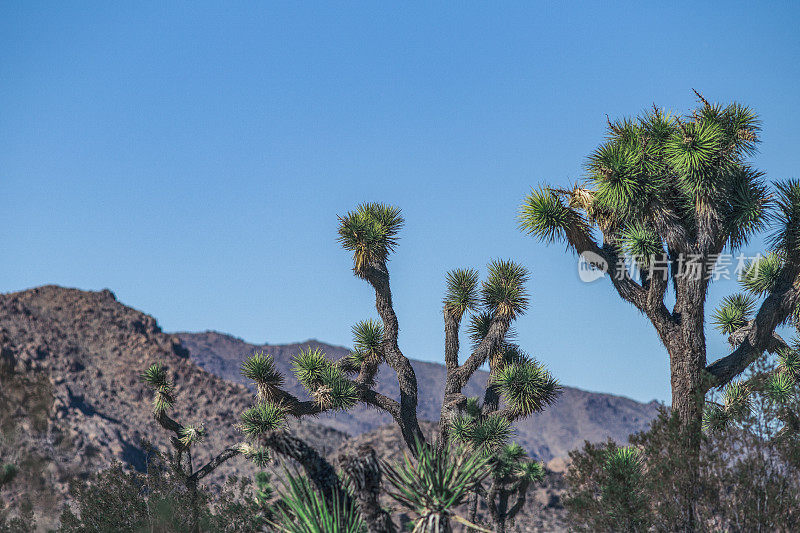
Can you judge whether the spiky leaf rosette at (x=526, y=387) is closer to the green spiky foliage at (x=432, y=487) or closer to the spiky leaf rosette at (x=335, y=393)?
the spiky leaf rosette at (x=335, y=393)

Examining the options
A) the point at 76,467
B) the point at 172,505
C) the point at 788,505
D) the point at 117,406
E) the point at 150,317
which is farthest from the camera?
the point at 150,317

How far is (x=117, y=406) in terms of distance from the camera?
184 feet

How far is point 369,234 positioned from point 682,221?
20.4 feet

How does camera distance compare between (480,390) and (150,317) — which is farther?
(480,390)

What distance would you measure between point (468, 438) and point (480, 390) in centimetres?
13182

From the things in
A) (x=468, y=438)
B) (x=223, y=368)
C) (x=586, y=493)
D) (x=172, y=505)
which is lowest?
(x=172, y=505)

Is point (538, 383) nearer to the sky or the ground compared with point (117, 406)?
nearer to the ground

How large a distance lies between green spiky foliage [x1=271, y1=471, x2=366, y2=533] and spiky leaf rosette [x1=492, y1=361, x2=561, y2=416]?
7.93m

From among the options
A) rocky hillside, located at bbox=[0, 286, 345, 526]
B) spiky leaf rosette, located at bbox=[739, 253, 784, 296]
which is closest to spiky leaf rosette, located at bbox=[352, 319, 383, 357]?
spiky leaf rosette, located at bbox=[739, 253, 784, 296]

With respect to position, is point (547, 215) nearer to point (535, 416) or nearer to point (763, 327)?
point (763, 327)

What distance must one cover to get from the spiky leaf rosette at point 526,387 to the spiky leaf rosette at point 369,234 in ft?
11.7

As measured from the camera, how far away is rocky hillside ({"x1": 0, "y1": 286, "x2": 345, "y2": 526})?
4922cm

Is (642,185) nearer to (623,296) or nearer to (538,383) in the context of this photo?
(623,296)

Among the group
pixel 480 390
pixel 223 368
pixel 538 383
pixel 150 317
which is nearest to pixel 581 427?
pixel 480 390
